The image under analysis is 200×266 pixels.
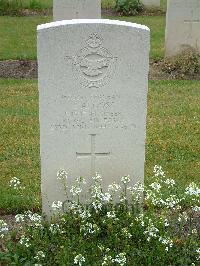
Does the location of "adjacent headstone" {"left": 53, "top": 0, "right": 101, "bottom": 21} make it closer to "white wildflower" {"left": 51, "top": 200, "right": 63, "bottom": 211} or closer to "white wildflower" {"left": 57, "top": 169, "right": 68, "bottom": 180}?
"white wildflower" {"left": 57, "top": 169, "right": 68, "bottom": 180}

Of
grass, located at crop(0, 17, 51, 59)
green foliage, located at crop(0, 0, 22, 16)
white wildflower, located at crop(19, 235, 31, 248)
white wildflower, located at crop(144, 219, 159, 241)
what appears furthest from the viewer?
green foliage, located at crop(0, 0, 22, 16)

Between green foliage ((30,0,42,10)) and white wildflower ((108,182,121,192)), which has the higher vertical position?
green foliage ((30,0,42,10))

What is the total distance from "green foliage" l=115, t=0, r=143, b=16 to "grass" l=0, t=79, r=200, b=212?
276 inches

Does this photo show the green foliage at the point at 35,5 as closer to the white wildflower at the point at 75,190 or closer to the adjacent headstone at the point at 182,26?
the adjacent headstone at the point at 182,26

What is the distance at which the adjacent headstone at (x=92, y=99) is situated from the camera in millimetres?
4445

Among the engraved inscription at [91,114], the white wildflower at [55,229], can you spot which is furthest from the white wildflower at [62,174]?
the white wildflower at [55,229]

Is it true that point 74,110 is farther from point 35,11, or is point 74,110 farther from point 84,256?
point 35,11

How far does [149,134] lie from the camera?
739 cm

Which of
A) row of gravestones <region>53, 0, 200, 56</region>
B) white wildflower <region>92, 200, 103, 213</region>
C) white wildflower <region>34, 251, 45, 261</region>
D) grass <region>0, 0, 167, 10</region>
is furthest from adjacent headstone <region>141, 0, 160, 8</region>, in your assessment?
white wildflower <region>34, 251, 45, 261</region>

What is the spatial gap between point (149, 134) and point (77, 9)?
4739 millimetres

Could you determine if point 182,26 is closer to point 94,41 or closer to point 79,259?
point 94,41

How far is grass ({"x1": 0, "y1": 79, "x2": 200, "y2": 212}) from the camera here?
19.9 feet

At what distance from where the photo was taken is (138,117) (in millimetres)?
4672

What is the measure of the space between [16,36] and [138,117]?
9592 mm
